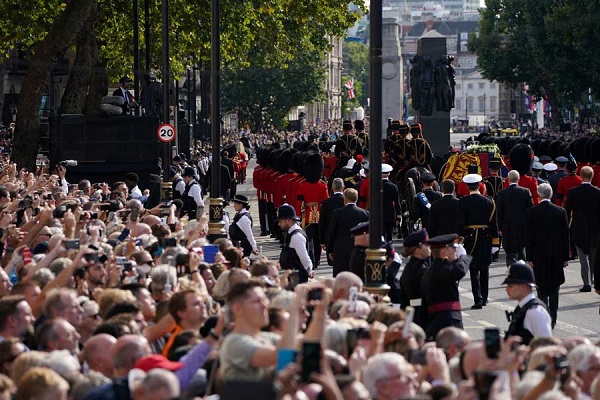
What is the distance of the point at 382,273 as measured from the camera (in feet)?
48.4

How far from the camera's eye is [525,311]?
13.0m

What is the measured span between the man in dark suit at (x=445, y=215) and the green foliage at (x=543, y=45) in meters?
49.6

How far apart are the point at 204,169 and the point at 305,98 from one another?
189ft

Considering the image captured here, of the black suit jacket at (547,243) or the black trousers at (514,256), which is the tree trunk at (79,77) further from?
the black suit jacket at (547,243)

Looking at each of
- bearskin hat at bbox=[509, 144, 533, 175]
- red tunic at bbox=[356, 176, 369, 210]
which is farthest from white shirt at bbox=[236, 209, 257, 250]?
bearskin hat at bbox=[509, 144, 533, 175]

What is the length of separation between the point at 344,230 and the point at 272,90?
8043 cm

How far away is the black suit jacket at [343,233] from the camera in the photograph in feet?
66.7

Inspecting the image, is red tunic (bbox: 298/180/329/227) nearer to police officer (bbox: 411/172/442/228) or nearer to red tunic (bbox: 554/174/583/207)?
police officer (bbox: 411/172/442/228)

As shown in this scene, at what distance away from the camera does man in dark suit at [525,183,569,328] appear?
18.6 metres

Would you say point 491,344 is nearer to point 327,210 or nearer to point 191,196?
point 327,210

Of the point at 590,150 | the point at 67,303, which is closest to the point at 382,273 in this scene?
the point at 67,303

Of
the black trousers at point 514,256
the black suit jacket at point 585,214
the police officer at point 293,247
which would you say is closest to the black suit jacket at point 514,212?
the black trousers at point 514,256

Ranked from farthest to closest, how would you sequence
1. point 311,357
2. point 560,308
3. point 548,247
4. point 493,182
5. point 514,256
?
point 493,182 → point 514,256 → point 560,308 → point 548,247 → point 311,357

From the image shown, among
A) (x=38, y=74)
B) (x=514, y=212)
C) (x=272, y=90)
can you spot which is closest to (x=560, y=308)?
(x=514, y=212)
